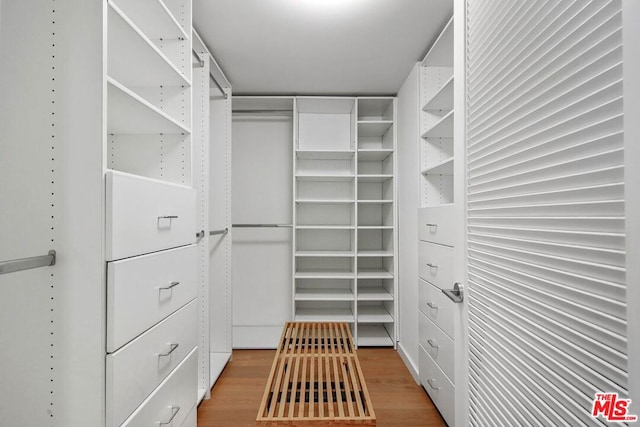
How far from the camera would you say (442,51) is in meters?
2.28

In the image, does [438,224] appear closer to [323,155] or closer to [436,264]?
[436,264]

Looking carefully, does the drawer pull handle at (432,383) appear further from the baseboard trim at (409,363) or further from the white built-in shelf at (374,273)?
the white built-in shelf at (374,273)

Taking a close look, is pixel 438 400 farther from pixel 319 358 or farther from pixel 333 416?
pixel 333 416

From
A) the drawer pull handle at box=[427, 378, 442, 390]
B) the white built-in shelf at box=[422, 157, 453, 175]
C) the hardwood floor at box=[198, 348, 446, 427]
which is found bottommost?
the hardwood floor at box=[198, 348, 446, 427]

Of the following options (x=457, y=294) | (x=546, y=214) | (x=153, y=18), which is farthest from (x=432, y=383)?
(x=153, y=18)

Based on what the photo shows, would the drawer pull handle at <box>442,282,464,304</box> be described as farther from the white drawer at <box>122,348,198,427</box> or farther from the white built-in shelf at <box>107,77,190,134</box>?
the white built-in shelf at <box>107,77,190,134</box>

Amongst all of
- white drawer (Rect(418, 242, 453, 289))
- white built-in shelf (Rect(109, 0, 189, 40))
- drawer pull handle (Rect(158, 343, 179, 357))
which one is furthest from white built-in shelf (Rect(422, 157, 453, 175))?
drawer pull handle (Rect(158, 343, 179, 357))

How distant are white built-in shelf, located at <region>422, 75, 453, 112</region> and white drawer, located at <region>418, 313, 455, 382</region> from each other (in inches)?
58.9

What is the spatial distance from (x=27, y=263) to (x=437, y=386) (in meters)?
2.13

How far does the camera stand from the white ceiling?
1915mm

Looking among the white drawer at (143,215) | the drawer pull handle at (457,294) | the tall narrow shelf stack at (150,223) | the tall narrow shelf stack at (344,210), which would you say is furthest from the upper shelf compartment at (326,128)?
the drawer pull handle at (457,294)

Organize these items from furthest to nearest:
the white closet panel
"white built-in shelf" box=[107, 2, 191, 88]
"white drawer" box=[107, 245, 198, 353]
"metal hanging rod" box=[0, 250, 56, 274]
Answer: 1. "white built-in shelf" box=[107, 2, 191, 88]
2. "white drawer" box=[107, 245, 198, 353]
3. "metal hanging rod" box=[0, 250, 56, 274]
4. the white closet panel

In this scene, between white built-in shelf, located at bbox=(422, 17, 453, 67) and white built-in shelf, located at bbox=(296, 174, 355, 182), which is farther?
white built-in shelf, located at bbox=(296, 174, 355, 182)

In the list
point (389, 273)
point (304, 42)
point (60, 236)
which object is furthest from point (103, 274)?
point (389, 273)
